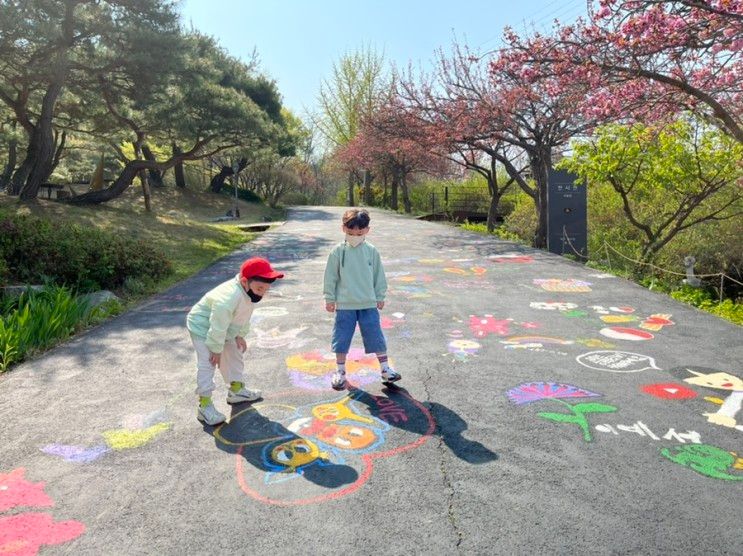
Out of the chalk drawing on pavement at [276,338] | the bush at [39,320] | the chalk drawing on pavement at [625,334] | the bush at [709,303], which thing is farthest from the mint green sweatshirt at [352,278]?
the bush at [709,303]

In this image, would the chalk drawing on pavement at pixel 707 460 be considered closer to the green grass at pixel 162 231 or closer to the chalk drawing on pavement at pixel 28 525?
the chalk drawing on pavement at pixel 28 525

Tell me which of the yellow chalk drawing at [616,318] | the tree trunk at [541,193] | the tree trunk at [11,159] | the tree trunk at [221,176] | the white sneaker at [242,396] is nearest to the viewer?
the white sneaker at [242,396]

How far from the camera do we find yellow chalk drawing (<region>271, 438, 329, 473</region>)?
10.2 feet

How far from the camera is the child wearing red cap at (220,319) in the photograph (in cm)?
348

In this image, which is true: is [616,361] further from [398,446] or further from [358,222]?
[358,222]

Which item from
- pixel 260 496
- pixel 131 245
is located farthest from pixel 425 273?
pixel 260 496

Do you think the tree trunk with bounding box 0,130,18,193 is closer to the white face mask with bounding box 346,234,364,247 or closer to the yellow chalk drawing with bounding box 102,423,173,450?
the yellow chalk drawing with bounding box 102,423,173,450

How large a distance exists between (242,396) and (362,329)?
3.39ft

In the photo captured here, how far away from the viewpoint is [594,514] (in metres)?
2.60

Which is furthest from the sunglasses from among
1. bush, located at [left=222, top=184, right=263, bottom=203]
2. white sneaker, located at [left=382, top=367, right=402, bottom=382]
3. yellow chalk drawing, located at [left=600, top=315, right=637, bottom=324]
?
bush, located at [left=222, top=184, right=263, bottom=203]

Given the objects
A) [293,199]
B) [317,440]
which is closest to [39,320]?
[317,440]

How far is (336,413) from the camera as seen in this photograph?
3773mm

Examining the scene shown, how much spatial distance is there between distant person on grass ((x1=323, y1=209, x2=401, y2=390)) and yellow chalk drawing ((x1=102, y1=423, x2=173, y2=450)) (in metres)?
1.30

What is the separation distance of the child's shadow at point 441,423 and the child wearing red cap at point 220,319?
1.04 metres
